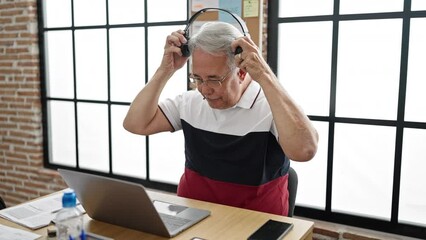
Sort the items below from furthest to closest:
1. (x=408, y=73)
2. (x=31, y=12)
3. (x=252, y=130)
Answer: (x=31, y=12) < (x=408, y=73) < (x=252, y=130)

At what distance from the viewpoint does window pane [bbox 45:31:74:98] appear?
11.0ft

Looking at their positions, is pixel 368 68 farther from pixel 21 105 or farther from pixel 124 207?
pixel 21 105

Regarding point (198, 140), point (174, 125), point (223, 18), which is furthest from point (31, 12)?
point (198, 140)

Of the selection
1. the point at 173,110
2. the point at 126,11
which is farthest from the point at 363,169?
the point at 126,11

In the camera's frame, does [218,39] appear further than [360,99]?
No

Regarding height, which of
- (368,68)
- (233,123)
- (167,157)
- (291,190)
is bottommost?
(167,157)

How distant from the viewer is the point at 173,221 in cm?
133

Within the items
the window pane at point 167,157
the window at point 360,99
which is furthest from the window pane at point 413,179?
the window pane at point 167,157

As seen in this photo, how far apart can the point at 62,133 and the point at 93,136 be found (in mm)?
346

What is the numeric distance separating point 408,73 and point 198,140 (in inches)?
45.4

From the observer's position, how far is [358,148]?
2281mm

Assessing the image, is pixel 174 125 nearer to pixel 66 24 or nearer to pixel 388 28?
pixel 388 28

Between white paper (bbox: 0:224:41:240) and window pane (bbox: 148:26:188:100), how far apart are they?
1612mm

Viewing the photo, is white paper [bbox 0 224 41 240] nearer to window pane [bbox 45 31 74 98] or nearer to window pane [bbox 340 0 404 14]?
window pane [bbox 340 0 404 14]
